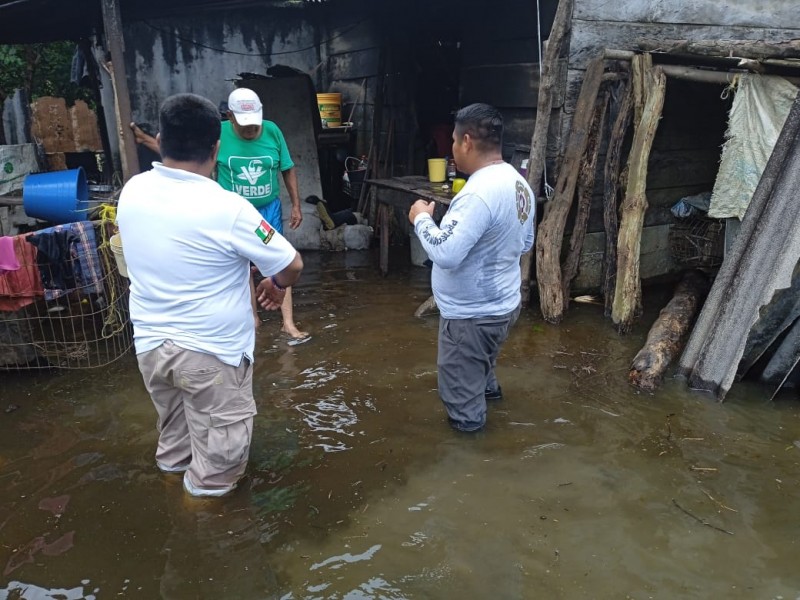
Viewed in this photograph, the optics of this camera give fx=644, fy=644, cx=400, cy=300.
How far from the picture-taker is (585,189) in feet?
19.7

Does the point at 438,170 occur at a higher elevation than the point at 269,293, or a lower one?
higher

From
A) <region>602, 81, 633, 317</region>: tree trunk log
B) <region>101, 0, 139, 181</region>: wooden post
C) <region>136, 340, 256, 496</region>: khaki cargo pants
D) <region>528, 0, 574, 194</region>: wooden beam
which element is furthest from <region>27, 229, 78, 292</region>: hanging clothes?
<region>602, 81, 633, 317</region>: tree trunk log

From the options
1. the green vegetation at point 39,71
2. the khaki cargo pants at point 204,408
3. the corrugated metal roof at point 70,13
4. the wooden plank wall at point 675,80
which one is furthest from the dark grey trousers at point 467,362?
the green vegetation at point 39,71

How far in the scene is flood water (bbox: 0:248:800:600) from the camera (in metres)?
2.78

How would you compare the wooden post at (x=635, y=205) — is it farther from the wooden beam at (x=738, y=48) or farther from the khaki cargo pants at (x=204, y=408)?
the khaki cargo pants at (x=204, y=408)

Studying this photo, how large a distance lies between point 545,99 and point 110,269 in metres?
3.93

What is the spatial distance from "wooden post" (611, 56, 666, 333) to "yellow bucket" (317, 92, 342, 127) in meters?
5.38

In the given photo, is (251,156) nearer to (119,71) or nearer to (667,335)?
(119,71)

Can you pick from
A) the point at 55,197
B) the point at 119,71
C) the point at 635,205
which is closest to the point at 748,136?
the point at 635,205

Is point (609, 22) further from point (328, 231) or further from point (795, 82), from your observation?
point (328, 231)

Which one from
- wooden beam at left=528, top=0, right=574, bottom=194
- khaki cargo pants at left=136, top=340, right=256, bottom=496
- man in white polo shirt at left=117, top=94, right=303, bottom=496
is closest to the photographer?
man in white polo shirt at left=117, top=94, right=303, bottom=496

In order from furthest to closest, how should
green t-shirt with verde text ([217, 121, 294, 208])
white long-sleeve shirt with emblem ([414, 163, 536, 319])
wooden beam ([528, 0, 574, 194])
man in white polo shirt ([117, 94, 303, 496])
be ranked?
wooden beam ([528, 0, 574, 194]), green t-shirt with verde text ([217, 121, 294, 208]), white long-sleeve shirt with emblem ([414, 163, 536, 319]), man in white polo shirt ([117, 94, 303, 496])

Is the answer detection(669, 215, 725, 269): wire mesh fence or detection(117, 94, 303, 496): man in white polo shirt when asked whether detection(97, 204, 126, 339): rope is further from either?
detection(669, 215, 725, 269): wire mesh fence

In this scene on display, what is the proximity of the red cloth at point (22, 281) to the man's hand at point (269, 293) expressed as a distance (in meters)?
2.14
